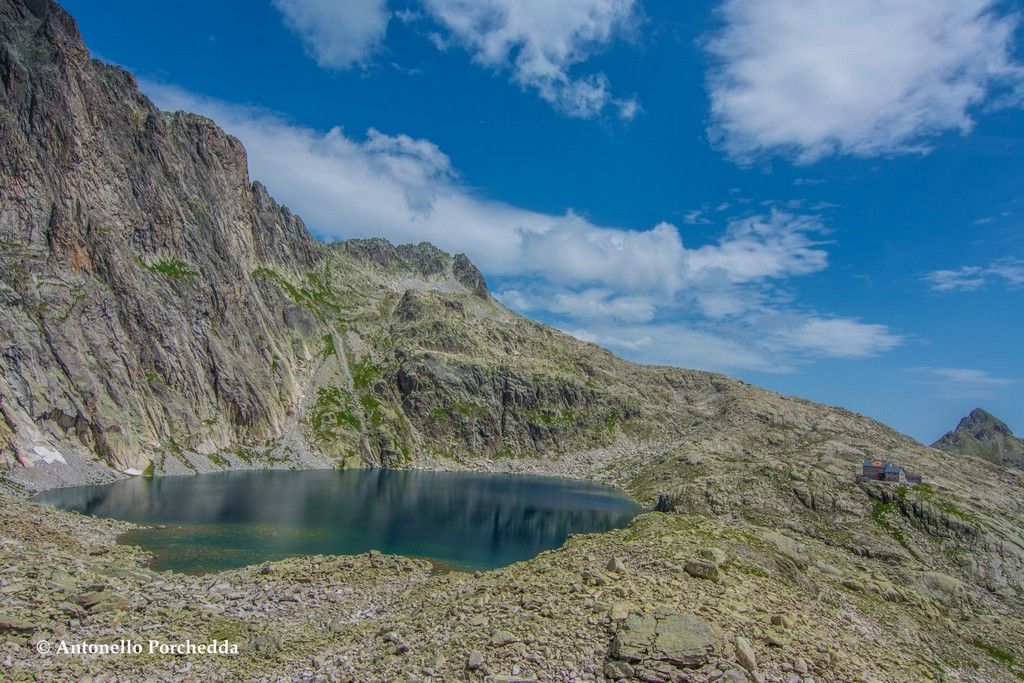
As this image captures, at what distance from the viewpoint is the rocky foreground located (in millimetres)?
26859

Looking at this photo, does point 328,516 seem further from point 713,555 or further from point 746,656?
point 746,656

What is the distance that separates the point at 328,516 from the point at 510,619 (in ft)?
209

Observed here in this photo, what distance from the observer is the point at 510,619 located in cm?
3119

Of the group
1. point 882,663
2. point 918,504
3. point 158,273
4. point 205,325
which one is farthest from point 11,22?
point 918,504

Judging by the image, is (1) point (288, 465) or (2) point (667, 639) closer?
(2) point (667, 639)

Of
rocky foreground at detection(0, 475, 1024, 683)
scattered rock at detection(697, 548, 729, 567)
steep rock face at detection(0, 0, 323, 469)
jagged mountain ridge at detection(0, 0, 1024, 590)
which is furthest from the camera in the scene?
steep rock face at detection(0, 0, 323, 469)

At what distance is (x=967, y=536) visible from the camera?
7712cm

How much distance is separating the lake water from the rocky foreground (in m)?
11.9

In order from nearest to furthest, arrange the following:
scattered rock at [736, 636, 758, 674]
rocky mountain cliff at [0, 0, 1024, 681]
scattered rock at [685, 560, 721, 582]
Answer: scattered rock at [736, 636, 758, 674] → rocky mountain cliff at [0, 0, 1024, 681] → scattered rock at [685, 560, 721, 582]

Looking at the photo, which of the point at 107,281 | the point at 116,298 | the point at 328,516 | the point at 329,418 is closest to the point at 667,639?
the point at 328,516

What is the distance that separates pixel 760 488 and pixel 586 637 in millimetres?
82646

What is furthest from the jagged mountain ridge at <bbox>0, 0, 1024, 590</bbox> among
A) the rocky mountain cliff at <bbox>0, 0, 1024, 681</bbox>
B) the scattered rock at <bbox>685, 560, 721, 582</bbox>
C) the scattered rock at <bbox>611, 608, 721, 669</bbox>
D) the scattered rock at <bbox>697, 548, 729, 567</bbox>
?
the scattered rock at <bbox>611, 608, 721, 669</bbox>

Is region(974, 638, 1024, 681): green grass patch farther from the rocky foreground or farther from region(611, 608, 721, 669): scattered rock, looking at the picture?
region(611, 608, 721, 669): scattered rock

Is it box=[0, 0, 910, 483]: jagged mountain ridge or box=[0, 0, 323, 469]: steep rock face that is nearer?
box=[0, 0, 323, 469]: steep rock face
